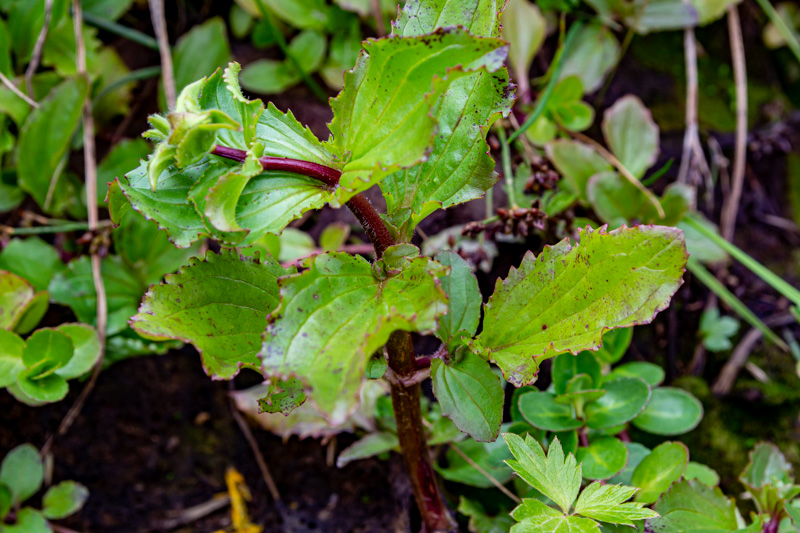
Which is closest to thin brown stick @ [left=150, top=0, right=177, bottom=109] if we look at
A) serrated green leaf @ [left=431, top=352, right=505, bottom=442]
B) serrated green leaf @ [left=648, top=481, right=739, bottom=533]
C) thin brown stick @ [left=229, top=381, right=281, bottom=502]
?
thin brown stick @ [left=229, top=381, right=281, bottom=502]

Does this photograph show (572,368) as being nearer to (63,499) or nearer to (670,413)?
(670,413)

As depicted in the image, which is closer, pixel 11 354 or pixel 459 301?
pixel 459 301

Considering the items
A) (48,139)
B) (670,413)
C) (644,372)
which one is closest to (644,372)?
(644,372)

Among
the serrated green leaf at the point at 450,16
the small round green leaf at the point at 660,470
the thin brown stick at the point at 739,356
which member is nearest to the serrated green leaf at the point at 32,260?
the serrated green leaf at the point at 450,16

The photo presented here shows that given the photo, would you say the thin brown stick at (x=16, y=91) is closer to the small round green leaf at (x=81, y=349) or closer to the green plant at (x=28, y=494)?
the small round green leaf at (x=81, y=349)

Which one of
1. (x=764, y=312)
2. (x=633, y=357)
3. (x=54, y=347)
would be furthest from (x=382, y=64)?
(x=764, y=312)

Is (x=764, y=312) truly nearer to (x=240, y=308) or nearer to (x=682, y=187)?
(x=682, y=187)
